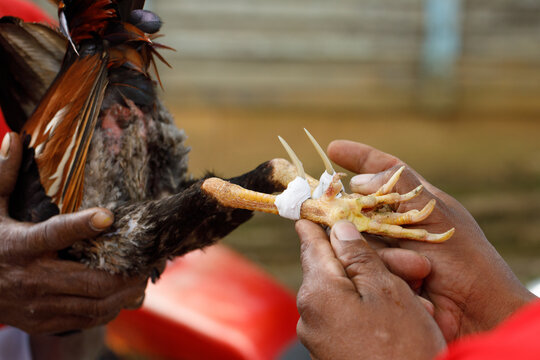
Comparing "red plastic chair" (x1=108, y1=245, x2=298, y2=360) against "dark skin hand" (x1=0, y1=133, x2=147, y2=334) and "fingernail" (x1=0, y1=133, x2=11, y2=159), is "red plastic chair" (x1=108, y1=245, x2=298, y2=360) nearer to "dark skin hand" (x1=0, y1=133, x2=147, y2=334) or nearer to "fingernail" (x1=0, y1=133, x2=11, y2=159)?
"dark skin hand" (x1=0, y1=133, x2=147, y2=334)

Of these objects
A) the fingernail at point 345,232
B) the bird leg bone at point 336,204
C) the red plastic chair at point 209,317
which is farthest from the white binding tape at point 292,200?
the red plastic chair at point 209,317

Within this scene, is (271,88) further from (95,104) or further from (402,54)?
(95,104)

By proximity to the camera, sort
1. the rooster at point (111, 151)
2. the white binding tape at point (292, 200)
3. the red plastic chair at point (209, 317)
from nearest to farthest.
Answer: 1. the white binding tape at point (292, 200)
2. the rooster at point (111, 151)
3. the red plastic chair at point (209, 317)

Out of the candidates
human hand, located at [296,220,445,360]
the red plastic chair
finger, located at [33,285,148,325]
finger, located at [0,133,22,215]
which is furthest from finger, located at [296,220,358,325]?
the red plastic chair

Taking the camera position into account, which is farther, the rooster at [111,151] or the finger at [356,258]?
the rooster at [111,151]

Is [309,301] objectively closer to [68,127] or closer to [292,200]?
[292,200]

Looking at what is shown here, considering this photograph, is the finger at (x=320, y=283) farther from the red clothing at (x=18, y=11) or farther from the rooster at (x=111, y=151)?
the red clothing at (x=18, y=11)

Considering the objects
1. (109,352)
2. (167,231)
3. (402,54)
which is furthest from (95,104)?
(402,54)
